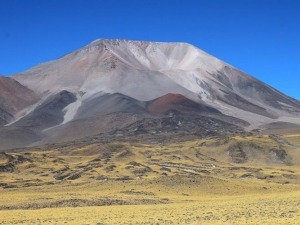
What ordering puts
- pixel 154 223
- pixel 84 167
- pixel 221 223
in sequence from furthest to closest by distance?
pixel 84 167, pixel 154 223, pixel 221 223

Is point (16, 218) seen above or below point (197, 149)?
below

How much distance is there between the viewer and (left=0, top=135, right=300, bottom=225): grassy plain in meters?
→ 37.0

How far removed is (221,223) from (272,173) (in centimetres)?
6219

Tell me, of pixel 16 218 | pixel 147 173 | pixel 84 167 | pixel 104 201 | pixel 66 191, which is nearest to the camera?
pixel 16 218

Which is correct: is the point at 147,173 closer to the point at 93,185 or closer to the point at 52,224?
the point at 93,185

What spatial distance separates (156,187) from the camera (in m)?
64.7

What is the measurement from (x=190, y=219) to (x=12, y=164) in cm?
7376

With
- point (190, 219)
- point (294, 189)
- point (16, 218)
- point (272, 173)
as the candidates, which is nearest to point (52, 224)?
point (16, 218)

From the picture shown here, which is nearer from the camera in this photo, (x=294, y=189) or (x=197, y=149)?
(x=294, y=189)

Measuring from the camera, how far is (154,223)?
105ft

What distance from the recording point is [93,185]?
67.0 meters

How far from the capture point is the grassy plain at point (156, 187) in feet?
121

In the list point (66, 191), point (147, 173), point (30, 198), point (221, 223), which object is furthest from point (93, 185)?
point (221, 223)

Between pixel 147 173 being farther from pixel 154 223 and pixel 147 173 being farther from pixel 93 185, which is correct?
pixel 154 223
